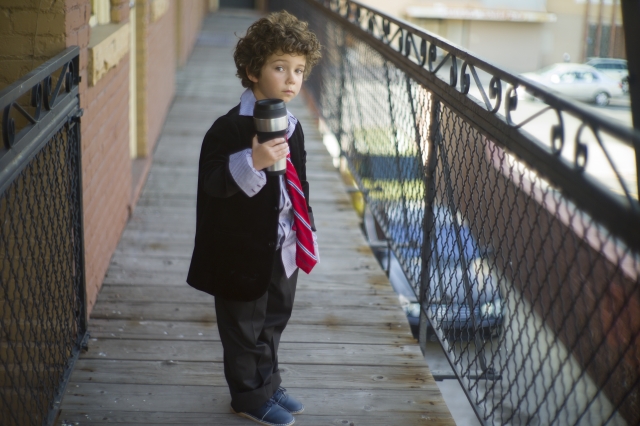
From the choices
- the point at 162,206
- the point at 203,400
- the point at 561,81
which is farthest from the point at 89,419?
the point at 561,81

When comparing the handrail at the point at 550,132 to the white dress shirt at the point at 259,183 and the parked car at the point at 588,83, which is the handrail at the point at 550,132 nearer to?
the white dress shirt at the point at 259,183

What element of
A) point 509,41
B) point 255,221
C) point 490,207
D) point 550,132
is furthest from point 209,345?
point 509,41

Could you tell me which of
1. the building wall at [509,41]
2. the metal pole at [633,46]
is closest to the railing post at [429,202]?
the metal pole at [633,46]

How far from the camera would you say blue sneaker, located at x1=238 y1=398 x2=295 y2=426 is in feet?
7.89

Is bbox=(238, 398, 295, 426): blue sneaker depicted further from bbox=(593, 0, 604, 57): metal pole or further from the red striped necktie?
bbox=(593, 0, 604, 57): metal pole

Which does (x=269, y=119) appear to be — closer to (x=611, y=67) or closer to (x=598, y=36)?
(x=611, y=67)

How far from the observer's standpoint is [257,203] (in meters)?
2.14

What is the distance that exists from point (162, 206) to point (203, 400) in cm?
229

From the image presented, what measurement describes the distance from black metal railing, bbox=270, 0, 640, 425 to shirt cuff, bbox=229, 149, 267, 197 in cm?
66

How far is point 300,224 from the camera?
2262mm

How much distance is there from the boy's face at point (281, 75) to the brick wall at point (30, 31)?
2.88 feet

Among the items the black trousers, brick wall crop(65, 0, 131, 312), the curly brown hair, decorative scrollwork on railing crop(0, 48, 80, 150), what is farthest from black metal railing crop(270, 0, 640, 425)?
brick wall crop(65, 0, 131, 312)

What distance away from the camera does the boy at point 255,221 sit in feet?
6.65

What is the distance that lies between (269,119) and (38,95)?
26.1 inches
